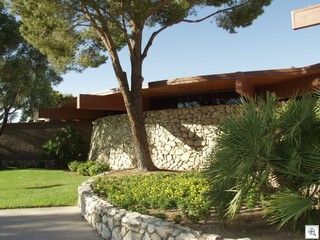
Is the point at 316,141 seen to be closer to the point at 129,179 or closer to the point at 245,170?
the point at 245,170

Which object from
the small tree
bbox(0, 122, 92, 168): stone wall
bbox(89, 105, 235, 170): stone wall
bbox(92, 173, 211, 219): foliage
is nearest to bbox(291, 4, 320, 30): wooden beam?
bbox(92, 173, 211, 219): foliage

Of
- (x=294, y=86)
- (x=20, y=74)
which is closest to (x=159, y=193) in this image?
(x=294, y=86)

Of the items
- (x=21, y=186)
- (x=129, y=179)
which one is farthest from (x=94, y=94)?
(x=129, y=179)

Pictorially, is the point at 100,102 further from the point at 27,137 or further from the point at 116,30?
the point at 27,137

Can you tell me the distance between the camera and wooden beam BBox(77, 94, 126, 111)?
1517 centimetres

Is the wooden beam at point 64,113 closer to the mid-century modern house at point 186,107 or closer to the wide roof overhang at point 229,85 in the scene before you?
the mid-century modern house at point 186,107

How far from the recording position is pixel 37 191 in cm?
1199

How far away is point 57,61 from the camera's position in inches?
551

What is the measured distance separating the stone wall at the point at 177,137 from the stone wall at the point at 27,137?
6795 millimetres

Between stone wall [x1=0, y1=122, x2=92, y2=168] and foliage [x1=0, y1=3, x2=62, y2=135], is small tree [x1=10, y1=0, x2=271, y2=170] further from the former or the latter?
stone wall [x1=0, y1=122, x2=92, y2=168]

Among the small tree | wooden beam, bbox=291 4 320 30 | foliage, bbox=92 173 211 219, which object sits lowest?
foliage, bbox=92 173 211 219

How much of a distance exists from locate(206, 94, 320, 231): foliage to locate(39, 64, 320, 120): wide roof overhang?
189 inches

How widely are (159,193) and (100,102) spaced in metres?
8.04

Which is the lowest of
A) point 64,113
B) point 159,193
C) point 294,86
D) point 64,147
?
point 159,193
